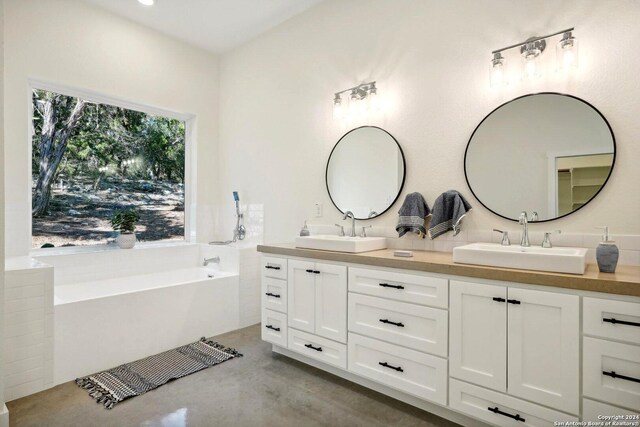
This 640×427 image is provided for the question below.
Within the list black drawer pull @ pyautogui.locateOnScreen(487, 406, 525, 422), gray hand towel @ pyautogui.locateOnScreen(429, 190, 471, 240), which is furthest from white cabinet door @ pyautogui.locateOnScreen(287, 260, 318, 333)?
black drawer pull @ pyautogui.locateOnScreen(487, 406, 525, 422)

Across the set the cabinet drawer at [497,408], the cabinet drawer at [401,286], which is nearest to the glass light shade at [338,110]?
the cabinet drawer at [401,286]

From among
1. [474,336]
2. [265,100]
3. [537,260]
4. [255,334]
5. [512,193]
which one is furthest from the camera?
[265,100]

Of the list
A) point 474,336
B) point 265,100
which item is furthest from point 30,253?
point 474,336

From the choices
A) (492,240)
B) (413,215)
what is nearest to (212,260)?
(413,215)

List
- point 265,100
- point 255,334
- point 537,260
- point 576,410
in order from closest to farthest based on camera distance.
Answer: point 576,410 < point 537,260 < point 255,334 < point 265,100

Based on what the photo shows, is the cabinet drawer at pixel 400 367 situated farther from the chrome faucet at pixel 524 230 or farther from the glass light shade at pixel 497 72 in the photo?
the glass light shade at pixel 497 72

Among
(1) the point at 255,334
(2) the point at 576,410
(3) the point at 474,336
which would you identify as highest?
(3) the point at 474,336

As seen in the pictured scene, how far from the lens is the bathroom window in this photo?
313cm

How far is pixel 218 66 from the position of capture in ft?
14.0

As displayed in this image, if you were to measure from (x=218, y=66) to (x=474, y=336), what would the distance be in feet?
13.3

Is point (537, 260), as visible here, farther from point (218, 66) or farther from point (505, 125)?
point (218, 66)

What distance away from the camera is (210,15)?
3.38 meters

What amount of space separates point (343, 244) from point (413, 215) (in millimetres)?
544

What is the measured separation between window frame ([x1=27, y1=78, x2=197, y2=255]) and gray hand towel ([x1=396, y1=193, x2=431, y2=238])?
2625mm
